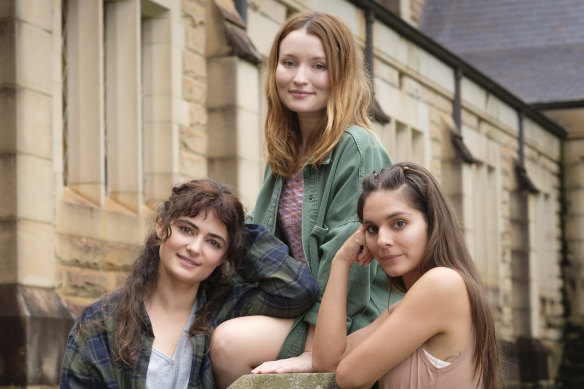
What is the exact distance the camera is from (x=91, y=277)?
27.6 feet

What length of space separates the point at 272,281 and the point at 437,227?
58cm

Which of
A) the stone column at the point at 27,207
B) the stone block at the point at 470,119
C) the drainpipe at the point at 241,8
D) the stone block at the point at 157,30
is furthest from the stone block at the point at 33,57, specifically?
the stone block at the point at 470,119

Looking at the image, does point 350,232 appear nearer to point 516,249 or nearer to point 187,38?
point 187,38

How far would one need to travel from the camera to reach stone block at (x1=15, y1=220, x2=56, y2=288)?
7.40 m

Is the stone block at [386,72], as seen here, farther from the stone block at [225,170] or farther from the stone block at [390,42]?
the stone block at [225,170]

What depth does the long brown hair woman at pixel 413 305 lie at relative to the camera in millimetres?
3402

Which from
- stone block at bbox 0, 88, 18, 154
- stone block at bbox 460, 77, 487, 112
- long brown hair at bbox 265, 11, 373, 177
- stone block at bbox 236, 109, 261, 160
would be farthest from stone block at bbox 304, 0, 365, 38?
long brown hair at bbox 265, 11, 373, 177

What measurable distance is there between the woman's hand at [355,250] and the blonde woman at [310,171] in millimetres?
98

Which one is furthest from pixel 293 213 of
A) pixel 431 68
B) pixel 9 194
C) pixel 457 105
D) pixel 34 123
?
pixel 457 105

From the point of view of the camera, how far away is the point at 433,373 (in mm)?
3398

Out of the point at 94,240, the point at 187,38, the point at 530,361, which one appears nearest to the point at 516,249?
the point at 530,361

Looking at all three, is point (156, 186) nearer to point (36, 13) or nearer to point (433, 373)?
point (36, 13)

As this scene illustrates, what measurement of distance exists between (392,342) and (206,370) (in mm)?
635

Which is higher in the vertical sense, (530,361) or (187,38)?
(187,38)
